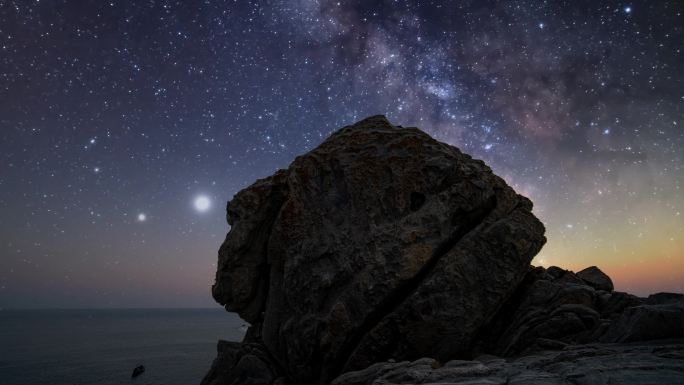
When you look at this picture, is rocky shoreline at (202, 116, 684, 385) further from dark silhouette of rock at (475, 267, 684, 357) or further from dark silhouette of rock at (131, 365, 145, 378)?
dark silhouette of rock at (131, 365, 145, 378)

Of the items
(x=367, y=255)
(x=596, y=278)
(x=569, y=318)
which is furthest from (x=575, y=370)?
(x=596, y=278)

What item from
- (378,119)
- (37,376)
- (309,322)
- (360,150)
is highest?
(378,119)

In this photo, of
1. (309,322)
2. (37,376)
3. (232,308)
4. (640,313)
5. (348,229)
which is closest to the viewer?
(640,313)

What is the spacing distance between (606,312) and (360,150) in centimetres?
1553

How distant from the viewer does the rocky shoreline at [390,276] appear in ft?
52.7

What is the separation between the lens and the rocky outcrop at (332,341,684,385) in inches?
302

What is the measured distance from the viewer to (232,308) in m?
22.8

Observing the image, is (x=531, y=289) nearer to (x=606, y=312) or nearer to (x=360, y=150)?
(x=606, y=312)

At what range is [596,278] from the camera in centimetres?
2320

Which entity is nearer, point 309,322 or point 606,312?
point 606,312

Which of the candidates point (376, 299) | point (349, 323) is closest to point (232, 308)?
point (349, 323)

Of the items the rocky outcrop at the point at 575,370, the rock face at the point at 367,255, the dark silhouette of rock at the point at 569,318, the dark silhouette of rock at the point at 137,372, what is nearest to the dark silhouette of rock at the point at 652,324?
the dark silhouette of rock at the point at 569,318

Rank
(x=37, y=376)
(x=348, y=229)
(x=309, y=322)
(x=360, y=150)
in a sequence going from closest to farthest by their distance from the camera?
(x=309, y=322), (x=348, y=229), (x=360, y=150), (x=37, y=376)

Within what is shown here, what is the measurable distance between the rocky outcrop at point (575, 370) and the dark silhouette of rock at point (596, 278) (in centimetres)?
1322
